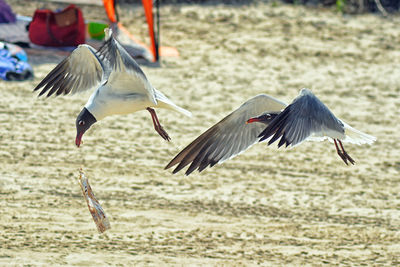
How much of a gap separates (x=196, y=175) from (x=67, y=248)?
2.00 meters

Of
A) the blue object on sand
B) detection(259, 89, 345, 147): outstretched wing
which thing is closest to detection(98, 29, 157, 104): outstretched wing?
detection(259, 89, 345, 147): outstretched wing

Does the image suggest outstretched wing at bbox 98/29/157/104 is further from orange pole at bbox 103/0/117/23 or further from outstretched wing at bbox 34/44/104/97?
orange pole at bbox 103/0/117/23

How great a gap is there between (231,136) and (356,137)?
801mm

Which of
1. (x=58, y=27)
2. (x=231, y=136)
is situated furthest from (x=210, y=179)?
(x=58, y=27)

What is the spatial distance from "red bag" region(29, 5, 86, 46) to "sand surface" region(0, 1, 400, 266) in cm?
60

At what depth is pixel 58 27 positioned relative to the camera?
39.2ft

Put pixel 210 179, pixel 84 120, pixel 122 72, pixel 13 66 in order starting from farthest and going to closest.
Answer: pixel 13 66 → pixel 210 179 → pixel 84 120 → pixel 122 72

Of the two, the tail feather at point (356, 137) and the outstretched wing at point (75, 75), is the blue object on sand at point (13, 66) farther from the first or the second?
the tail feather at point (356, 137)

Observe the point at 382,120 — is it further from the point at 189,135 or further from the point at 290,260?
the point at 290,260

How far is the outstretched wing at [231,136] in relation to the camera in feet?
17.3

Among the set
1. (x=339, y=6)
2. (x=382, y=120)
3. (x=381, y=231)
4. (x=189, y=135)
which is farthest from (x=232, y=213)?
(x=339, y=6)

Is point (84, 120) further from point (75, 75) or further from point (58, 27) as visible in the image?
point (58, 27)

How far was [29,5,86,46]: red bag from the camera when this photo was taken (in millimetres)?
11875

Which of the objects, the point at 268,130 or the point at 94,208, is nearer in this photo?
the point at 268,130
